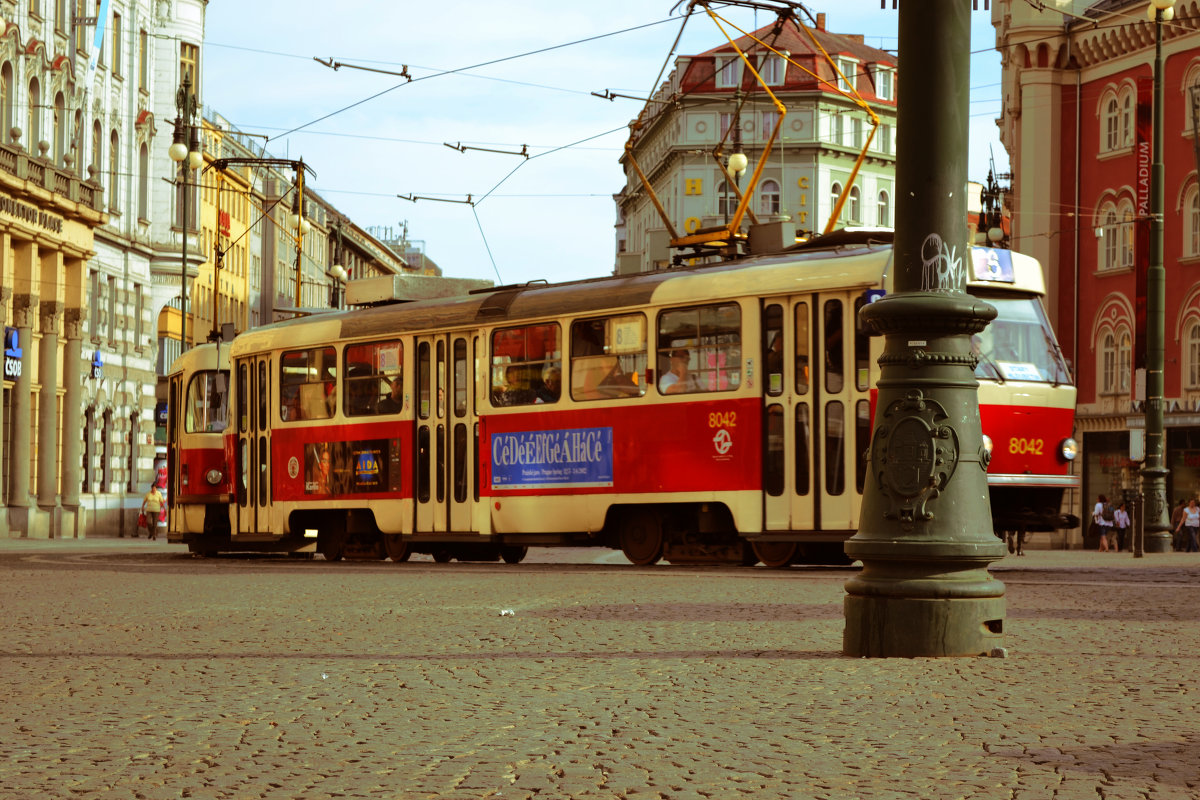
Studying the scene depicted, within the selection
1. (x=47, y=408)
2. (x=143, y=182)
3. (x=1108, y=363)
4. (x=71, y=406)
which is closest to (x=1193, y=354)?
(x=1108, y=363)

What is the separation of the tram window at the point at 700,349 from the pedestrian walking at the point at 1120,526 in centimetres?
2876

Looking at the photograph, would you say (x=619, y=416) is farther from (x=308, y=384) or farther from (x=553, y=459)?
(x=308, y=384)

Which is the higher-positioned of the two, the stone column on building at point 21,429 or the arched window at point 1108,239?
the arched window at point 1108,239

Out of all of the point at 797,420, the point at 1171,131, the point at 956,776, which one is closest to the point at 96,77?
the point at 1171,131

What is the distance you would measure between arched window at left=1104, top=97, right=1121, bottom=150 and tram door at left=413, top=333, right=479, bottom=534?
35.4 metres

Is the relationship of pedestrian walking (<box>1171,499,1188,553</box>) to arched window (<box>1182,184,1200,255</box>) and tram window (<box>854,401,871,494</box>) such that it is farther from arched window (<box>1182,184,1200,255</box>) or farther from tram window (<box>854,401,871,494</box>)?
tram window (<box>854,401,871,494</box>)

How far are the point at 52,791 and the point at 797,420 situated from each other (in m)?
14.4

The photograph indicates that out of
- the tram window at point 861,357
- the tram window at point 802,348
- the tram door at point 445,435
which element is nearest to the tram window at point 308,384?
the tram door at point 445,435

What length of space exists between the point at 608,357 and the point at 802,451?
120 inches

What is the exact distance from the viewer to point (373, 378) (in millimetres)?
24953

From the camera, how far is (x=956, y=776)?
20.3 feet

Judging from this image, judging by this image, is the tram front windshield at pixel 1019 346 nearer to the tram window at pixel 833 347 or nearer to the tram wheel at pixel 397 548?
the tram window at pixel 833 347

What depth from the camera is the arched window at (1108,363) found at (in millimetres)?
54531

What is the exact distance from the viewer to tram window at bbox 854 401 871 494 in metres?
19.3
